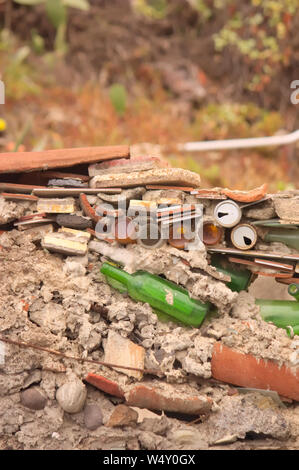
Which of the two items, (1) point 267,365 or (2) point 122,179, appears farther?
(2) point 122,179

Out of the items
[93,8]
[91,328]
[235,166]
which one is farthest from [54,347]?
[93,8]

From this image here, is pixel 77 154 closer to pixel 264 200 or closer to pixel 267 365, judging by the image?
pixel 264 200

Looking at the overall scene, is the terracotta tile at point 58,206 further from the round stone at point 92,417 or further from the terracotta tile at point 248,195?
the round stone at point 92,417

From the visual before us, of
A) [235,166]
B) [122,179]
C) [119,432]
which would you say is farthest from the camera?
[235,166]

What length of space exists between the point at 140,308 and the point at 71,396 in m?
0.50

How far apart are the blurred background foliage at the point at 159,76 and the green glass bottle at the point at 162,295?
3.38 meters

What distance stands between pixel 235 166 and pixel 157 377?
4.18m

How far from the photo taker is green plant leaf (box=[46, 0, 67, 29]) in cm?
680

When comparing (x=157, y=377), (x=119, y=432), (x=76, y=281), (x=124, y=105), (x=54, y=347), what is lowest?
(x=119, y=432)

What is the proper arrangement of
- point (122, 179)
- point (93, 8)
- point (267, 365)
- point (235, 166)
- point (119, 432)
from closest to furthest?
point (119, 432)
point (267, 365)
point (122, 179)
point (235, 166)
point (93, 8)

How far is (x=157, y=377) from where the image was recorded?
227 cm

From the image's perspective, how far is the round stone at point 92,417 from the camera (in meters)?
2.09

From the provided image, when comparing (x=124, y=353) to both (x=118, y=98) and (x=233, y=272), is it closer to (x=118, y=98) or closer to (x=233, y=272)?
(x=233, y=272)

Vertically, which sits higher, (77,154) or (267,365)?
(77,154)
